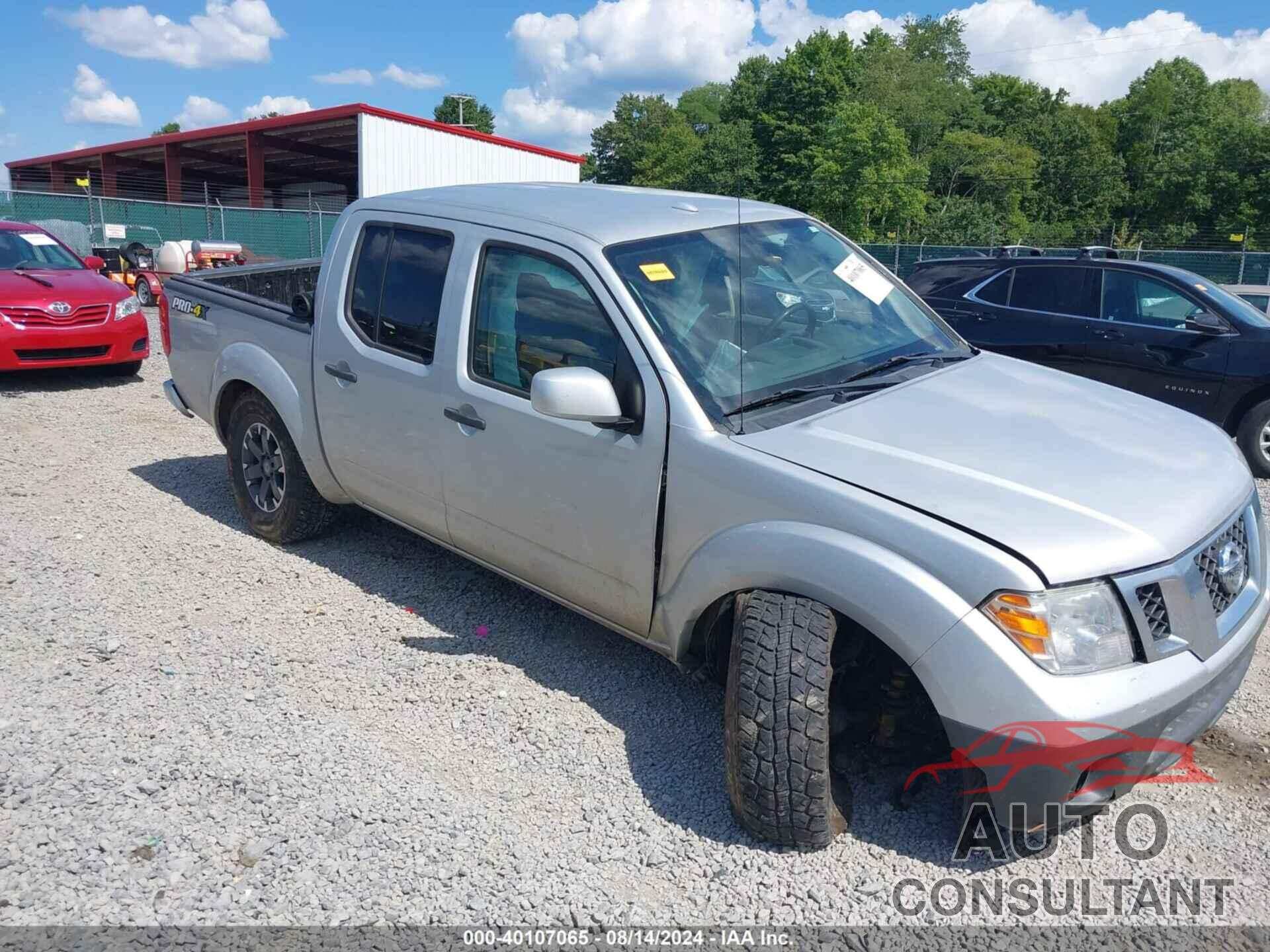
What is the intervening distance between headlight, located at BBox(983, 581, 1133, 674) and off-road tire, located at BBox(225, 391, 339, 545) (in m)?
3.75

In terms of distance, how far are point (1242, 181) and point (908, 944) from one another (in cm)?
7174

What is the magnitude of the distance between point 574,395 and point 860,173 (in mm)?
57624

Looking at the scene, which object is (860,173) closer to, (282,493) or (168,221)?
(168,221)

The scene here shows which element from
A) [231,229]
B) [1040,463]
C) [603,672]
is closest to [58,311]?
[603,672]

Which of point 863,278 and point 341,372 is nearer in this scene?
point 863,278

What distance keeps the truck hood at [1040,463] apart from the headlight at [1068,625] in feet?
0.21

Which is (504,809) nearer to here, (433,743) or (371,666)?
(433,743)

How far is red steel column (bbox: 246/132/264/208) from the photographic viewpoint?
113 ft

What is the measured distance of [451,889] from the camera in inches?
113

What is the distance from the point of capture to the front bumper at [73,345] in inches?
370

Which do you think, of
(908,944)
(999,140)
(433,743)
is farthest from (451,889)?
(999,140)

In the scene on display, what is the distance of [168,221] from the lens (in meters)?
27.1

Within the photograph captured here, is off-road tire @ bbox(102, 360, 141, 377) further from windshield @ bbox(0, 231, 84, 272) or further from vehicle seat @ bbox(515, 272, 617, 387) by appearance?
vehicle seat @ bbox(515, 272, 617, 387)

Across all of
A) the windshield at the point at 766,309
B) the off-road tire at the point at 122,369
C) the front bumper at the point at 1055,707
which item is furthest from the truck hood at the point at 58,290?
the front bumper at the point at 1055,707
